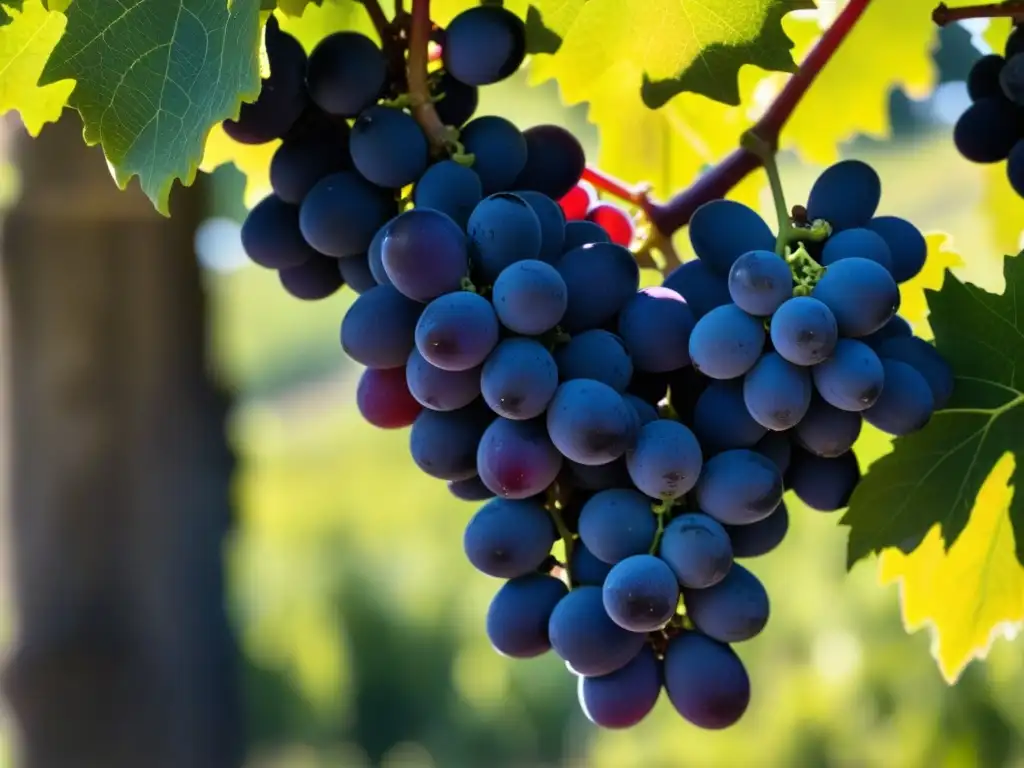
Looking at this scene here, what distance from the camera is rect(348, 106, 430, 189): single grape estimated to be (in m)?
0.51

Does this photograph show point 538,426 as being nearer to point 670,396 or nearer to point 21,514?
point 670,396

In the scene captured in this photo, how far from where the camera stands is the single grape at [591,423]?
17.5 inches

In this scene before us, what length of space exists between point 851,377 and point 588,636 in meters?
0.15

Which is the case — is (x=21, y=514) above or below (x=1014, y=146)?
below

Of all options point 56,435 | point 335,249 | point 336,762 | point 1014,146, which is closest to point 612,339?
point 335,249

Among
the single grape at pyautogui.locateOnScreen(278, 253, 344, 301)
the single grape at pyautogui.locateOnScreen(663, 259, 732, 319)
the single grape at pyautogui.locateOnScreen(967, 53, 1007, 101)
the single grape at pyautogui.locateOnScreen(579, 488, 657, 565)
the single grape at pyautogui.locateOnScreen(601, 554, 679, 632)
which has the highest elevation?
the single grape at pyautogui.locateOnScreen(967, 53, 1007, 101)

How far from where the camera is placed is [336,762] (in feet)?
11.5

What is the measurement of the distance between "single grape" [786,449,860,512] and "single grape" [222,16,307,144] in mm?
274

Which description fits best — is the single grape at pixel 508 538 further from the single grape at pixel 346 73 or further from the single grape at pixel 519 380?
the single grape at pixel 346 73

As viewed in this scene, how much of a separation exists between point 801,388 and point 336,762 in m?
A: 3.31

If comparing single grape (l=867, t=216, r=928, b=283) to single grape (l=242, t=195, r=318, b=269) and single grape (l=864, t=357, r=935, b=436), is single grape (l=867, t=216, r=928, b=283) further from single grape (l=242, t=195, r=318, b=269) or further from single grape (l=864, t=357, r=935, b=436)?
single grape (l=242, t=195, r=318, b=269)

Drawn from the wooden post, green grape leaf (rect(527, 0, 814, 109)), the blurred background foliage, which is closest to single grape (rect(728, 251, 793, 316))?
green grape leaf (rect(527, 0, 814, 109))

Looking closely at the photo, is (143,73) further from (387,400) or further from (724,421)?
(724,421)

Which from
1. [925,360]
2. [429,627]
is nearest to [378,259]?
[925,360]
